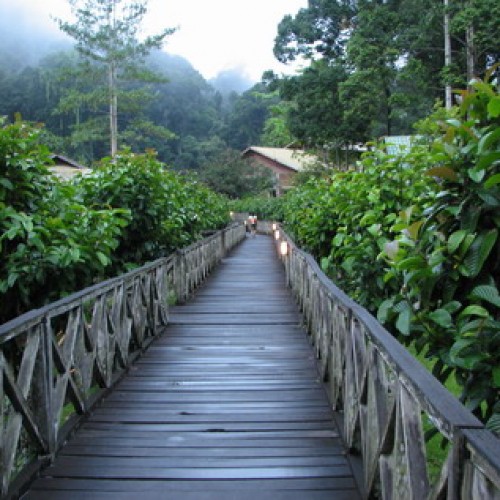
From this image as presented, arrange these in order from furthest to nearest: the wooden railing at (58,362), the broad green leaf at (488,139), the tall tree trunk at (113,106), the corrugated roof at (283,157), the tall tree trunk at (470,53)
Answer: the corrugated roof at (283,157) → the tall tree trunk at (113,106) → the tall tree trunk at (470,53) → the wooden railing at (58,362) → the broad green leaf at (488,139)

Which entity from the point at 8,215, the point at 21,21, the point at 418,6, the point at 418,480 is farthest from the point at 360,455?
the point at 21,21

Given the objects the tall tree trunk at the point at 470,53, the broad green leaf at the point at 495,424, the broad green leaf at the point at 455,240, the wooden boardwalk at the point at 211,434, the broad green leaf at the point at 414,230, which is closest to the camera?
the broad green leaf at the point at 495,424

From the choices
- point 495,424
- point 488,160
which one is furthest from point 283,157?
point 495,424

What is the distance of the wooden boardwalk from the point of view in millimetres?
2934

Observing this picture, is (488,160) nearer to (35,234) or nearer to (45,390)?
(45,390)

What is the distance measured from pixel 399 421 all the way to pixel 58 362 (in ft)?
7.10

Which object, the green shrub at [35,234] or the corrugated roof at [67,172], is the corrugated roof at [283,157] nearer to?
the corrugated roof at [67,172]

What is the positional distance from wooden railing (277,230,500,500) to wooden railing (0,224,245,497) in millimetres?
1738

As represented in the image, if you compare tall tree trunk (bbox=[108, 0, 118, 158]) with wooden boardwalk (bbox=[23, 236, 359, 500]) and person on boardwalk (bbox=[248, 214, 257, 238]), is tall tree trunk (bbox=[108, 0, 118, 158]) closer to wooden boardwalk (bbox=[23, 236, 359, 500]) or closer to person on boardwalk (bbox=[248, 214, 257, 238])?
person on boardwalk (bbox=[248, 214, 257, 238])

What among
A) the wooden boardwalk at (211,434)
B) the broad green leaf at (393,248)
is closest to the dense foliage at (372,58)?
the wooden boardwalk at (211,434)

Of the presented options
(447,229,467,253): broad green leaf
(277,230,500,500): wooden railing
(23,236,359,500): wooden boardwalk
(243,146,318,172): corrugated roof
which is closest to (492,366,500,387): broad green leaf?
(277,230,500,500): wooden railing

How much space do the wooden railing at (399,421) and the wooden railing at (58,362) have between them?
174 cm

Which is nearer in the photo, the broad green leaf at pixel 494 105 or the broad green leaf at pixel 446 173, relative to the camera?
the broad green leaf at pixel 494 105

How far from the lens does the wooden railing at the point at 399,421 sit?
54.3 inches
